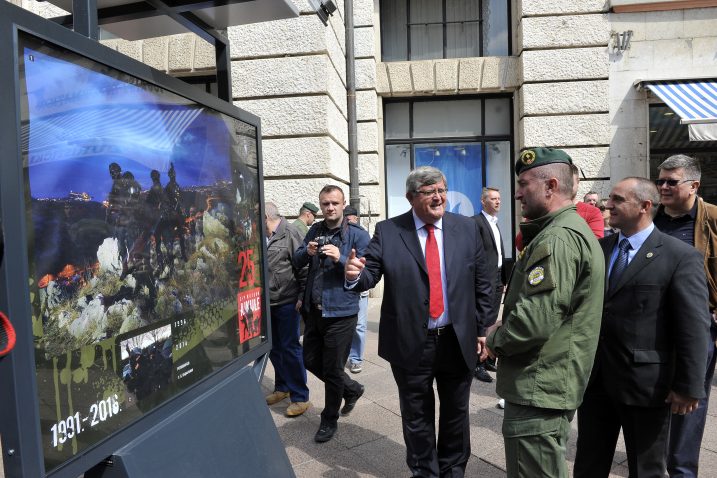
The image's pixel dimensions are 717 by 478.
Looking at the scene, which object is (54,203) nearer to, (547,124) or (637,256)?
(637,256)

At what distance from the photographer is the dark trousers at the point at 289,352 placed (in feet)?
15.9

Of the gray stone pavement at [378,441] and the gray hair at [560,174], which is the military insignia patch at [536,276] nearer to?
the gray hair at [560,174]

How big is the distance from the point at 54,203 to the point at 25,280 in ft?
0.76

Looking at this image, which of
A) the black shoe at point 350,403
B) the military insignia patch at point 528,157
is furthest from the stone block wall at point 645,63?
the military insignia patch at point 528,157

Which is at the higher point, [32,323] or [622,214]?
[622,214]

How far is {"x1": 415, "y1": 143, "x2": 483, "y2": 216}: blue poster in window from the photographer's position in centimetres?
1091

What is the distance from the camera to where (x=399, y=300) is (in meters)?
3.29

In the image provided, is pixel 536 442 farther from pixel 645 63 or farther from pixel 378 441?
pixel 645 63

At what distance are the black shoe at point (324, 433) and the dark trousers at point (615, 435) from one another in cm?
185

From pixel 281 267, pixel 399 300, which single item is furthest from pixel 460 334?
pixel 281 267

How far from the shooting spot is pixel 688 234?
3.42m

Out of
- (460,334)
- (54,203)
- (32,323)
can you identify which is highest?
(54,203)

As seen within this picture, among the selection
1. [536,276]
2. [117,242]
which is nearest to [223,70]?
[117,242]

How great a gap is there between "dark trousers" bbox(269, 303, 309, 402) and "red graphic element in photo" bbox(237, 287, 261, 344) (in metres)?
2.19
